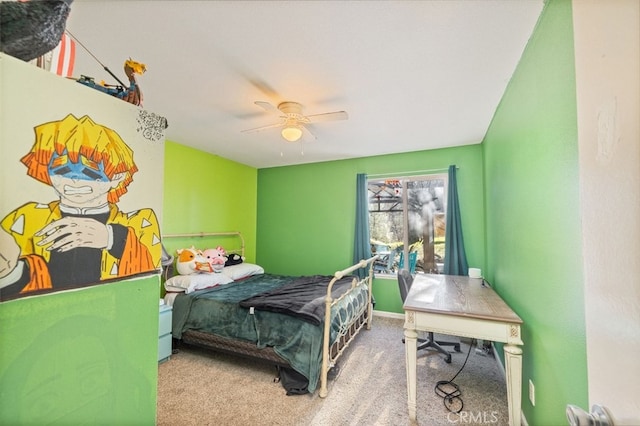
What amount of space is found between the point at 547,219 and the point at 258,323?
228 cm

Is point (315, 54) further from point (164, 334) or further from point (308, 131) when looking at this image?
point (164, 334)

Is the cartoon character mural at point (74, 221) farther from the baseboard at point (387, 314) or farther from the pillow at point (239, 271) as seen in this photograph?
the baseboard at point (387, 314)

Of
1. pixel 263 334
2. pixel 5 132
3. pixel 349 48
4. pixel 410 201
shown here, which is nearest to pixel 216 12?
pixel 349 48

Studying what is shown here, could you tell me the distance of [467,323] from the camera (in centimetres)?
172

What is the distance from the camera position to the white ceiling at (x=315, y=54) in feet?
4.55

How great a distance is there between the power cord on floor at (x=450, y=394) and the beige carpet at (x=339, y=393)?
35 mm

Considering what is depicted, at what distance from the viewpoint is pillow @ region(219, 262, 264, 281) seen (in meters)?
3.57

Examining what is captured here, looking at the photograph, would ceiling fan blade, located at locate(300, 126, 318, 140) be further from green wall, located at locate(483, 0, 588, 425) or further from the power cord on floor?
the power cord on floor

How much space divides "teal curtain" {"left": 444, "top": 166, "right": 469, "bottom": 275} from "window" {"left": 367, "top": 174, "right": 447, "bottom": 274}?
8.9 inches

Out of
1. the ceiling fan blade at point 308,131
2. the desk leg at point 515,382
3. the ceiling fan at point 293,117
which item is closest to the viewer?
the desk leg at point 515,382

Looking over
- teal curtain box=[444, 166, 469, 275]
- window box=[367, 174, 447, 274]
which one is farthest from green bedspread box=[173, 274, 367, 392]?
teal curtain box=[444, 166, 469, 275]

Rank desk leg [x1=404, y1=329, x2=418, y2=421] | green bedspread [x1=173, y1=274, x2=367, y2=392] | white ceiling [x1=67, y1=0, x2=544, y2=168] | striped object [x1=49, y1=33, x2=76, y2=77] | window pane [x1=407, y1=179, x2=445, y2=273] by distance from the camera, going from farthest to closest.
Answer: window pane [x1=407, y1=179, x2=445, y2=273] < green bedspread [x1=173, y1=274, x2=367, y2=392] < desk leg [x1=404, y1=329, x2=418, y2=421] < white ceiling [x1=67, y1=0, x2=544, y2=168] < striped object [x1=49, y1=33, x2=76, y2=77]

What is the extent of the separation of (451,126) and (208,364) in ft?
12.2

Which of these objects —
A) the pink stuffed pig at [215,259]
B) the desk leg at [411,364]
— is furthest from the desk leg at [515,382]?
the pink stuffed pig at [215,259]
